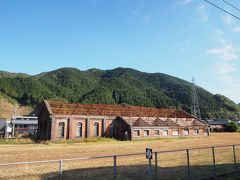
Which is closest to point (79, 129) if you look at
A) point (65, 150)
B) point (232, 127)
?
point (65, 150)

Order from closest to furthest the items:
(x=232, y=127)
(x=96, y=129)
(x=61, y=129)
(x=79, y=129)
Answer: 1. (x=61, y=129)
2. (x=79, y=129)
3. (x=96, y=129)
4. (x=232, y=127)

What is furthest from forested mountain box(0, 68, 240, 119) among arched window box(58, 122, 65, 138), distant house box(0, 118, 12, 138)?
arched window box(58, 122, 65, 138)

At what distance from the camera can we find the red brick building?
4684 cm

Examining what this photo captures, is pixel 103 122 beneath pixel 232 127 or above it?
above

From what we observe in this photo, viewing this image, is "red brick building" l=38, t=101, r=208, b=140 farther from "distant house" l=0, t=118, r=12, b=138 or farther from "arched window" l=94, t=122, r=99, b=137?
"distant house" l=0, t=118, r=12, b=138

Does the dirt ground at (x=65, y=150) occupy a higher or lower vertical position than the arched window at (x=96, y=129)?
lower

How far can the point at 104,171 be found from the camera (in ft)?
47.9

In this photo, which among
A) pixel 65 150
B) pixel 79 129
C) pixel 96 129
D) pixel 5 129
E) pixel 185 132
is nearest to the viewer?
pixel 65 150

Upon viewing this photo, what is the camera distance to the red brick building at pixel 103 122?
4684cm

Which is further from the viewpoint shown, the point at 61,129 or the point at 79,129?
the point at 79,129

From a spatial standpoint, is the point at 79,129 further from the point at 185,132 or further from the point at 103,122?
the point at 185,132

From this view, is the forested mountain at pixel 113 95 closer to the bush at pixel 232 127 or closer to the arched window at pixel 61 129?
the bush at pixel 232 127

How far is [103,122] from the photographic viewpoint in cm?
5175

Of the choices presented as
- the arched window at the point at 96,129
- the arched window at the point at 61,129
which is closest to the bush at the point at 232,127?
the arched window at the point at 96,129
